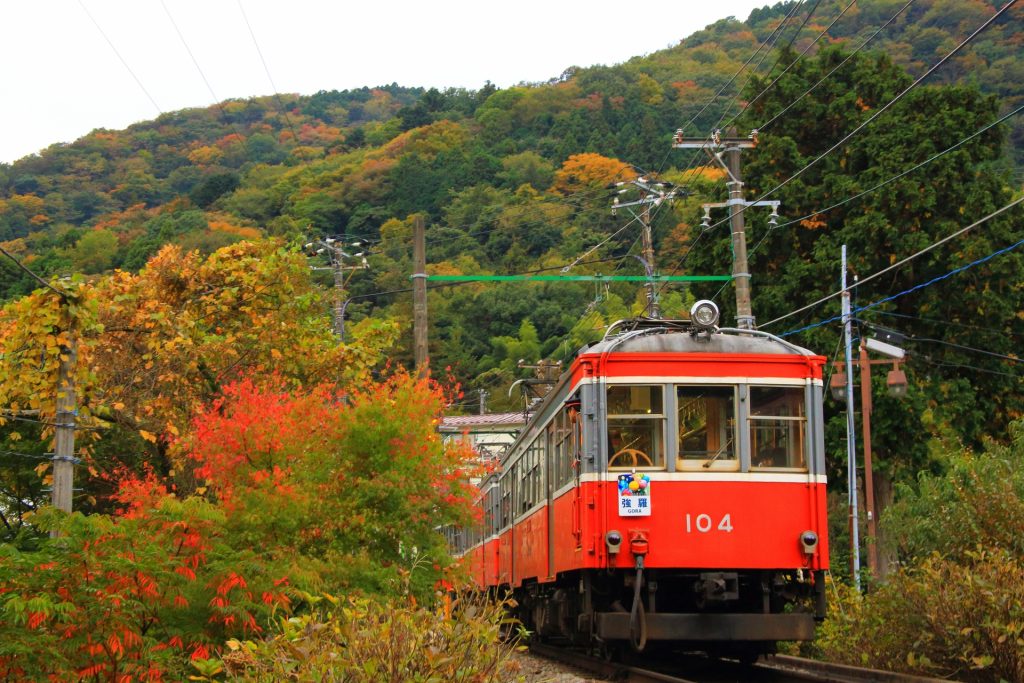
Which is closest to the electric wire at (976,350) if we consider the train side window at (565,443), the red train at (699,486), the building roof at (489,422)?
the train side window at (565,443)

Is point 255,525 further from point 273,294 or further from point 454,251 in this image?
point 454,251

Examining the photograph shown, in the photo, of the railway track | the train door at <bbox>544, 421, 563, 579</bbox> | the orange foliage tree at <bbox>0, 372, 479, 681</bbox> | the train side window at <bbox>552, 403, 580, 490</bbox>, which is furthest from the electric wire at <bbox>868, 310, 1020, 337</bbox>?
the train side window at <bbox>552, 403, 580, 490</bbox>

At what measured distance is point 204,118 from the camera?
77.8 meters

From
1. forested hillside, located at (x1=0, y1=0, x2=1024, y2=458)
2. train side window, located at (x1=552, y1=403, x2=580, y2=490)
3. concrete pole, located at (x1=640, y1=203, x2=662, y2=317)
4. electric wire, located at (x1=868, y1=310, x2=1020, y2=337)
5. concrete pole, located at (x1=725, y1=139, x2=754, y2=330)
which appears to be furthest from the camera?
forested hillside, located at (x1=0, y1=0, x2=1024, y2=458)

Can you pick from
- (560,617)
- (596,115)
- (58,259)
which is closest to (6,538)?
(560,617)

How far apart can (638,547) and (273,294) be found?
9.75m

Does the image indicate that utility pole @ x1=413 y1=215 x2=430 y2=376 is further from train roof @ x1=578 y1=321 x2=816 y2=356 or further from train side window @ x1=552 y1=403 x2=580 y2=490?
train roof @ x1=578 y1=321 x2=816 y2=356

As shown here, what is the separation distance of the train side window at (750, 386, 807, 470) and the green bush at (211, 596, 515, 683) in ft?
16.5

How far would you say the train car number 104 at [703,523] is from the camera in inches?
443

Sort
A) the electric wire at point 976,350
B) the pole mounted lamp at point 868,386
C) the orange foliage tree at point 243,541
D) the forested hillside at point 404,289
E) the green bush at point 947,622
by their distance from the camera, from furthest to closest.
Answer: the electric wire at point 976,350
the pole mounted lamp at point 868,386
the forested hillside at point 404,289
the green bush at point 947,622
the orange foliage tree at point 243,541

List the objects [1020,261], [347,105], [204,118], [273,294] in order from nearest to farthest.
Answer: [273,294] → [1020,261] → [204,118] → [347,105]

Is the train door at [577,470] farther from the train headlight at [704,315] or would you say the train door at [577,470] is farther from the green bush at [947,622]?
the green bush at [947,622]

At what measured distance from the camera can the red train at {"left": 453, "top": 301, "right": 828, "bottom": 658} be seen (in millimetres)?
11234

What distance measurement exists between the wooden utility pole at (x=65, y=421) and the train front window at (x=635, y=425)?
594 cm
